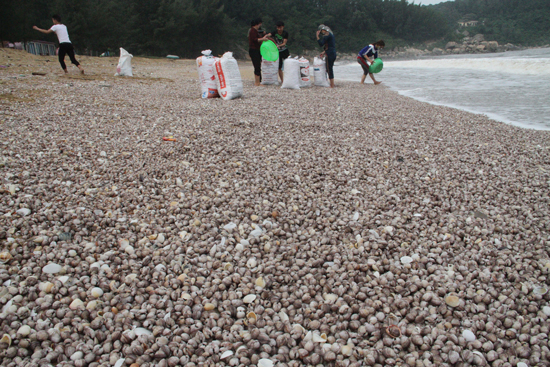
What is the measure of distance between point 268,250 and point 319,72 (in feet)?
33.2

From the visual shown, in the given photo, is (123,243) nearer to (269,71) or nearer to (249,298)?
(249,298)

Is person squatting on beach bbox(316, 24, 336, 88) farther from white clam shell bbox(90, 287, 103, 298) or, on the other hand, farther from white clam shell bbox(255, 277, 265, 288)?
white clam shell bbox(90, 287, 103, 298)

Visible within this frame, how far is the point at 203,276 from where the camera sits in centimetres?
221

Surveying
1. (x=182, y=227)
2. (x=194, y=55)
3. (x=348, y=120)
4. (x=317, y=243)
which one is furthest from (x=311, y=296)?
(x=194, y=55)

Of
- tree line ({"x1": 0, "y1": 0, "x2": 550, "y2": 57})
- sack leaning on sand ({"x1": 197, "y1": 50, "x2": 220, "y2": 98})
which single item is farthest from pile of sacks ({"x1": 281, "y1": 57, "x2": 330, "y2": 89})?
tree line ({"x1": 0, "y1": 0, "x2": 550, "y2": 57})

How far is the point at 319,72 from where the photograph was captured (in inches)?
449

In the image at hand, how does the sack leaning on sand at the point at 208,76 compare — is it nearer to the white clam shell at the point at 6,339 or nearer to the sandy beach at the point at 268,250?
the sandy beach at the point at 268,250

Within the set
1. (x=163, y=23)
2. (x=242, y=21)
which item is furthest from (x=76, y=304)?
(x=242, y=21)

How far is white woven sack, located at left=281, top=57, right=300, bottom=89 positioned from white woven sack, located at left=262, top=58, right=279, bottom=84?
79cm

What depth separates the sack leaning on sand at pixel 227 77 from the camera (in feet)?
25.3

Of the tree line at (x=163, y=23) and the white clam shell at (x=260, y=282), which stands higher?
the tree line at (x=163, y=23)

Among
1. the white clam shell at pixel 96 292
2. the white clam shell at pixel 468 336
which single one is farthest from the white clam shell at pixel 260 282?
the white clam shell at pixel 468 336

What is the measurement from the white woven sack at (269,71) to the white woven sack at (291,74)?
0.79 m

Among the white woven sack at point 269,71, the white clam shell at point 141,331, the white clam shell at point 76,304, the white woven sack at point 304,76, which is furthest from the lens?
the white woven sack at point 269,71
